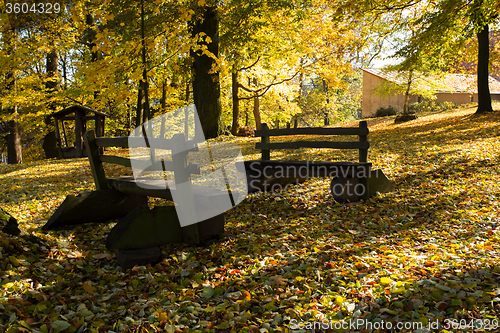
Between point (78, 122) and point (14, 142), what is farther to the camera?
point (14, 142)

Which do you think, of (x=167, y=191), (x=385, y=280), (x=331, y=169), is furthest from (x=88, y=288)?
(x=331, y=169)

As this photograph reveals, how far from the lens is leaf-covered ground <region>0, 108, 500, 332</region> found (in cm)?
275

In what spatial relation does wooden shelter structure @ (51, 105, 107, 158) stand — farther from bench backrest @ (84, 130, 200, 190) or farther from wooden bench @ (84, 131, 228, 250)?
wooden bench @ (84, 131, 228, 250)

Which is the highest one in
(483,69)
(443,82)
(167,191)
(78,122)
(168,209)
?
(443,82)

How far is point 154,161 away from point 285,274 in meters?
2.31

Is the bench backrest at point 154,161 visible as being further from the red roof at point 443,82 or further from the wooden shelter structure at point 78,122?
the red roof at point 443,82

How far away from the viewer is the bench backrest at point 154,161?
12.6ft

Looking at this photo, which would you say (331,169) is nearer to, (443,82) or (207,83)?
(207,83)

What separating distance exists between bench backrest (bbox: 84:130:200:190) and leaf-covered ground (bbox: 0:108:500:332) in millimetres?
920

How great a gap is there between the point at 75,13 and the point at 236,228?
12.3 ft

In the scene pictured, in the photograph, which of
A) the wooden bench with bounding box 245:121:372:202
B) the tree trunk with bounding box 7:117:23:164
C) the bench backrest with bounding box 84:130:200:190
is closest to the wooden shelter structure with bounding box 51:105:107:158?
the tree trunk with bounding box 7:117:23:164

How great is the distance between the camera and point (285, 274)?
3561 millimetres

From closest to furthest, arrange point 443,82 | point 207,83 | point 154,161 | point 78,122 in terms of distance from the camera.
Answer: point 154,161 → point 207,83 → point 78,122 → point 443,82

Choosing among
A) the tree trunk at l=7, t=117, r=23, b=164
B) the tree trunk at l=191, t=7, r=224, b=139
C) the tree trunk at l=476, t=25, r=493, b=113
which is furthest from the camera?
the tree trunk at l=7, t=117, r=23, b=164
